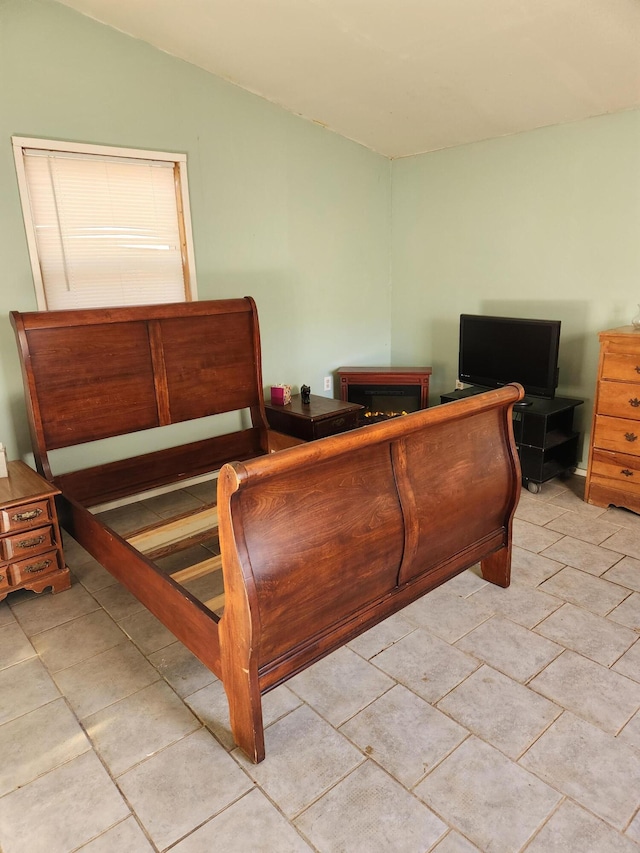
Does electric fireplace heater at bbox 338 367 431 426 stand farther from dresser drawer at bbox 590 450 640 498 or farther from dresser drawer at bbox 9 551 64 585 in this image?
dresser drawer at bbox 9 551 64 585

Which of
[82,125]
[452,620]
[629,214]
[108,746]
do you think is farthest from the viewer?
[629,214]

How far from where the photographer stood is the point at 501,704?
80.0 inches

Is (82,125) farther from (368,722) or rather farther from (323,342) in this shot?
(368,722)

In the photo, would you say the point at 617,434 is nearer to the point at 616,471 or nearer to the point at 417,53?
the point at 616,471

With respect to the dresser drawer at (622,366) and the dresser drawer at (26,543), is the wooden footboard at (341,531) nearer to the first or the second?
the dresser drawer at (622,366)

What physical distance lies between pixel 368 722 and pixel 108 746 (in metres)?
0.86

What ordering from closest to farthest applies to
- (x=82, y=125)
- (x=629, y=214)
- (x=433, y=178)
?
(x=82, y=125) < (x=629, y=214) < (x=433, y=178)

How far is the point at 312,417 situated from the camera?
12.4 ft

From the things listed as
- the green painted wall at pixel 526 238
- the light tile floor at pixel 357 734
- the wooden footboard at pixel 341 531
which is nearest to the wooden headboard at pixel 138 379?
the light tile floor at pixel 357 734

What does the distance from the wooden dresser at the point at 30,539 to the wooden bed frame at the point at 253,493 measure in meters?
0.14

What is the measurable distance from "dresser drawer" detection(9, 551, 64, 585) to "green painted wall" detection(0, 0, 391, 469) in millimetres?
830

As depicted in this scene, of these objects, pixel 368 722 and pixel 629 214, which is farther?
pixel 629 214

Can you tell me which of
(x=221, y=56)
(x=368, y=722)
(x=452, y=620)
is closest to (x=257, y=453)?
(x=452, y=620)

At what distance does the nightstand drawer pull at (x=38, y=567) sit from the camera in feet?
8.95
